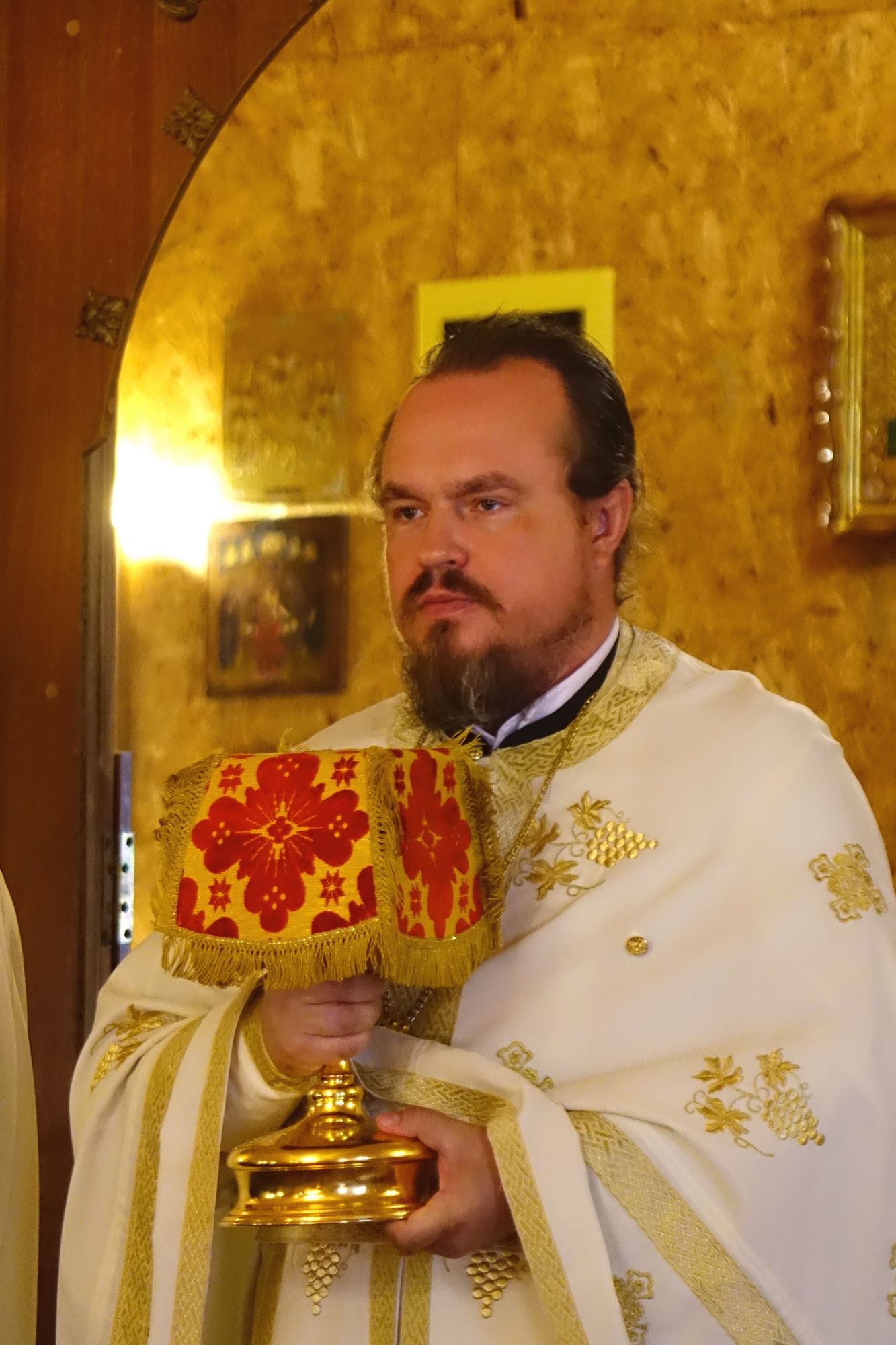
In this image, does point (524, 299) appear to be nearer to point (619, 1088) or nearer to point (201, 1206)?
point (619, 1088)

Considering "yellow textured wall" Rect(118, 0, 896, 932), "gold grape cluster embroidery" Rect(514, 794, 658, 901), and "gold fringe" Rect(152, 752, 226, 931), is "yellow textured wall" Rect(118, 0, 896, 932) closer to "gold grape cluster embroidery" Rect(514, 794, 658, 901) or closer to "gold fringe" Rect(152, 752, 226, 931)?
"gold grape cluster embroidery" Rect(514, 794, 658, 901)

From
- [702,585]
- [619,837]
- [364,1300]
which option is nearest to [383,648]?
[702,585]

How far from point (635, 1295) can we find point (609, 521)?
3.72 feet

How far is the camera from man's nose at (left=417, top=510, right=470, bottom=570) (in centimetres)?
227

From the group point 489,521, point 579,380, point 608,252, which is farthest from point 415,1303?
point 608,252

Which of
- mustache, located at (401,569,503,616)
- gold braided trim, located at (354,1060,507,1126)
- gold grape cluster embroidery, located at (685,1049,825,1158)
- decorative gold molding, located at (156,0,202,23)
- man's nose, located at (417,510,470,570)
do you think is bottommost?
gold braided trim, located at (354,1060,507,1126)

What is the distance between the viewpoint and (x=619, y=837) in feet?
7.13

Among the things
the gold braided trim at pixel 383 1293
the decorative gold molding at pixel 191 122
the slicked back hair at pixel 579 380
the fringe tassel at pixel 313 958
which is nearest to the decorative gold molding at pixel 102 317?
the decorative gold molding at pixel 191 122

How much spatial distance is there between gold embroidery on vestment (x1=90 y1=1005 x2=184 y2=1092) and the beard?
1.84ft

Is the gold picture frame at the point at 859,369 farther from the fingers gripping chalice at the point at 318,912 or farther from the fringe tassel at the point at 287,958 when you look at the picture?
the fringe tassel at the point at 287,958

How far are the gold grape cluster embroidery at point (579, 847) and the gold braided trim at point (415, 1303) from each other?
1.57ft

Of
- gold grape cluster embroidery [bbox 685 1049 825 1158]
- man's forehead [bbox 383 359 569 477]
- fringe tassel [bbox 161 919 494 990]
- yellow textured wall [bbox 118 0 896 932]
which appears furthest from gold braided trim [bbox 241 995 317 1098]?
yellow textured wall [bbox 118 0 896 932]

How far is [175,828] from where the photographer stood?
6.02 ft

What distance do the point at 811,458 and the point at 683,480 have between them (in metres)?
0.23
